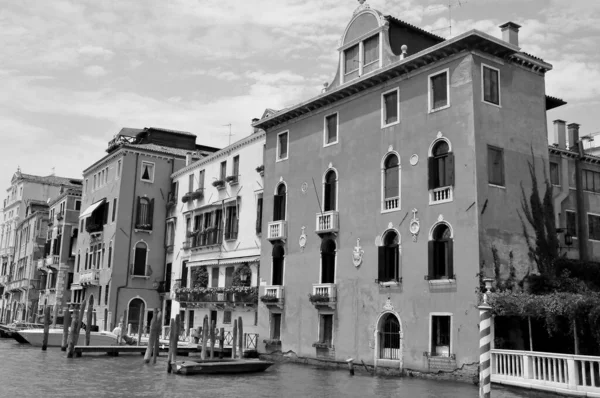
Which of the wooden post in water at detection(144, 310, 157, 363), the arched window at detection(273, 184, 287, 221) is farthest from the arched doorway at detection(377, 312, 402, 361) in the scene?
the wooden post in water at detection(144, 310, 157, 363)

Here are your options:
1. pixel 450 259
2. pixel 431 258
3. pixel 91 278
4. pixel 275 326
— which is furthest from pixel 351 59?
pixel 91 278

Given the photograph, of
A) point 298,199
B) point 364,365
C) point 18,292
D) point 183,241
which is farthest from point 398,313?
point 18,292

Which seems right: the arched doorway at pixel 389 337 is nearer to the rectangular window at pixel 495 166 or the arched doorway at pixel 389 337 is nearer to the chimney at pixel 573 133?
the rectangular window at pixel 495 166

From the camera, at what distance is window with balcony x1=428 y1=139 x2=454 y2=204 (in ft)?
63.3

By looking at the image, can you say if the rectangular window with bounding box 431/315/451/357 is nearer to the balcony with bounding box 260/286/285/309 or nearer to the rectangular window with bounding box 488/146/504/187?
the rectangular window with bounding box 488/146/504/187

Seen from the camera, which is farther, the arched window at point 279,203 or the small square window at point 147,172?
the small square window at point 147,172

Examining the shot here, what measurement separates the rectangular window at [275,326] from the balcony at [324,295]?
289 cm

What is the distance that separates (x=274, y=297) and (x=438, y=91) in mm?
10094

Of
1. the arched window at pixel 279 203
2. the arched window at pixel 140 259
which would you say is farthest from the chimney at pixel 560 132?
the arched window at pixel 140 259

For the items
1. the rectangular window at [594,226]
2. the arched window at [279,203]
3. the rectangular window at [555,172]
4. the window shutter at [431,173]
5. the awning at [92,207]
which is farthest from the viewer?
the awning at [92,207]

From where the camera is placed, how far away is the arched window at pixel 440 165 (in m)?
19.5

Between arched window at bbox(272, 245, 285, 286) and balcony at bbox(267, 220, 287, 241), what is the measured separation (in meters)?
0.44

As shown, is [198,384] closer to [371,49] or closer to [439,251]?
[439,251]

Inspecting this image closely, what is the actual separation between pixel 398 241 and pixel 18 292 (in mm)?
47582
